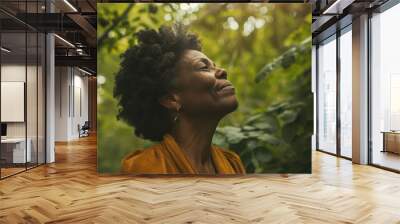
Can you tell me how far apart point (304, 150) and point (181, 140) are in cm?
199

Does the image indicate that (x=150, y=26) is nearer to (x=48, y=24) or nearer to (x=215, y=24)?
(x=215, y=24)

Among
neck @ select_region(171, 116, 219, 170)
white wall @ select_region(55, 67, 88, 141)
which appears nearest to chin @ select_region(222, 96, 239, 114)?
neck @ select_region(171, 116, 219, 170)

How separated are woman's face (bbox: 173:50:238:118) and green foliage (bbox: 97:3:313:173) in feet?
0.42

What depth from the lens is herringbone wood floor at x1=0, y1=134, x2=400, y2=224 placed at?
4086 mm

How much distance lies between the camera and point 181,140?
254 inches

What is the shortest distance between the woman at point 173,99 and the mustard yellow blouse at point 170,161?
0.02m

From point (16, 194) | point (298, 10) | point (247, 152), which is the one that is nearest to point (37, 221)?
point (16, 194)

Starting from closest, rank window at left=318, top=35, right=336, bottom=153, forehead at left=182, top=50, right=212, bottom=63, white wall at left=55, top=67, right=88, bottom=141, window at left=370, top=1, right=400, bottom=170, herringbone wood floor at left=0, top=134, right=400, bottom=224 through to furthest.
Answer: herringbone wood floor at left=0, top=134, right=400, bottom=224 → forehead at left=182, top=50, right=212, bottom=63 → window at left=370, top=1, right=400, bottom=170 → window at left=318, top=35, right=336, bottom=153 → white wall at left=55, top=67, right=88, bottom=141

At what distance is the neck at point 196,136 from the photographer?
254 inches

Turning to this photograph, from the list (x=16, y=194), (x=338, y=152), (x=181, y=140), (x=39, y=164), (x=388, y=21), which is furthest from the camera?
(x=338, y=152)

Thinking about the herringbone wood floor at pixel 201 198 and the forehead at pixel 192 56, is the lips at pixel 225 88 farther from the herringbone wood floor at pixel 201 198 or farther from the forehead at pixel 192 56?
the herringbone wood floor at pixel 201 198

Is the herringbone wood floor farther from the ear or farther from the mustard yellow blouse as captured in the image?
the ear

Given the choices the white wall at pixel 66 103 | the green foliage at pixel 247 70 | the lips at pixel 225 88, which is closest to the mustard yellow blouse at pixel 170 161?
the green foliage at pixel 247 70

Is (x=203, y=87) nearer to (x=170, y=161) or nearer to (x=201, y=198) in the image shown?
(x=170, y=161)
